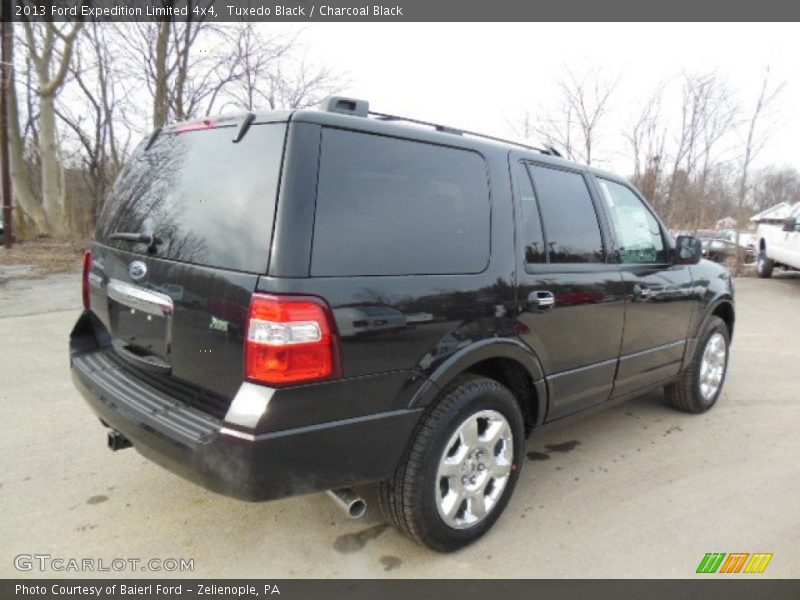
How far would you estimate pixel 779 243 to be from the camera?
11578 mm

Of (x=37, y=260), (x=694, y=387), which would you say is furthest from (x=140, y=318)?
(x=37, y=260)

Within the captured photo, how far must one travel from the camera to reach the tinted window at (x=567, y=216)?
2891 mm

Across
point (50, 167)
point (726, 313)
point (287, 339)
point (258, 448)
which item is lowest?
point (258, 448)

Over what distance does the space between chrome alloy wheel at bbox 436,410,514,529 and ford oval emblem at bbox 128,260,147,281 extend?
61.5 inches

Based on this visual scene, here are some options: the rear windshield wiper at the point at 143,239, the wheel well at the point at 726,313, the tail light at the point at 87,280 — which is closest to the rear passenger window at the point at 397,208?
the rear windshield wiper at the point at 143,239

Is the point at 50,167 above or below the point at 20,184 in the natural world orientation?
above

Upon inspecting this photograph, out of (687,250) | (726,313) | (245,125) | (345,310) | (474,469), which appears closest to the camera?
(345,310)

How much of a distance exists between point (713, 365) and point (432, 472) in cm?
329

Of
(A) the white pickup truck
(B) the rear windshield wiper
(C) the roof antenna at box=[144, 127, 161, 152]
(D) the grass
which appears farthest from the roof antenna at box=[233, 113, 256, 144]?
(A) the white pickup truck

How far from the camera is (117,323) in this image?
258cm

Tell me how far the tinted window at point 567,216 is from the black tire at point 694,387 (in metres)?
1.66

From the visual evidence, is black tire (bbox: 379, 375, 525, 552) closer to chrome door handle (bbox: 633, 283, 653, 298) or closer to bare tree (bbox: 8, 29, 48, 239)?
chrome door handle (bbox: 633, 283, 653, 298)

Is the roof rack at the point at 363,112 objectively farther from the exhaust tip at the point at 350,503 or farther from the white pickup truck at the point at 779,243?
the white pickup truck at the point at 779,243

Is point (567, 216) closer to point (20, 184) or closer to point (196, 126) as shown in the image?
point (196, 126)
